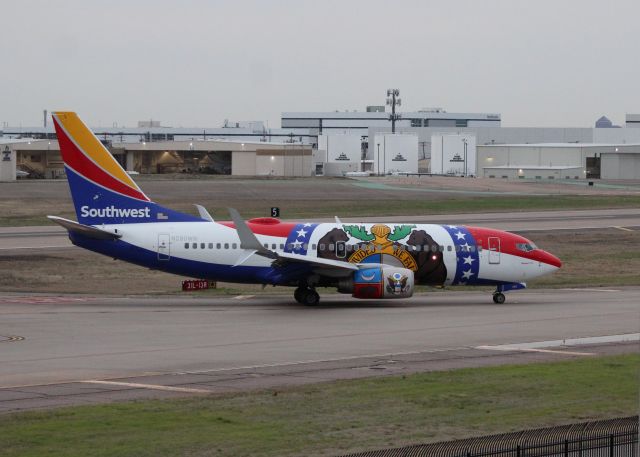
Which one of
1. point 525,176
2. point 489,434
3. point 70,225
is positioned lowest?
point 489,434

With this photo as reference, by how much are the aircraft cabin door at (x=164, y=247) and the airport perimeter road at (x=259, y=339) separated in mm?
2148

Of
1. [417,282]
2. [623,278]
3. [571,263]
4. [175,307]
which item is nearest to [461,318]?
[417,282]

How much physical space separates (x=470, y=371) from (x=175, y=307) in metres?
20.2

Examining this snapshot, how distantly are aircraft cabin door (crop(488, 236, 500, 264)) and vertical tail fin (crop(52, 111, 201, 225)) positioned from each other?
1568 centimetres

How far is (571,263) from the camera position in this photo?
71.2m

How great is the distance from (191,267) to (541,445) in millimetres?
31557

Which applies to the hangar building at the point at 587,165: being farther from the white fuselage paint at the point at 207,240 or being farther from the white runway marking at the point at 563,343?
the white runway marking at the point at 563,343

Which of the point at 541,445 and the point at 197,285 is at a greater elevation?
the point at 197,285

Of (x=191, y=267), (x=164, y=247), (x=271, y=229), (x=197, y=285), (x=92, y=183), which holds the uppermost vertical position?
(x=92, y=183)

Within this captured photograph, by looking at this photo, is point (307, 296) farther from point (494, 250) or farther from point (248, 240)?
point (494, 250)

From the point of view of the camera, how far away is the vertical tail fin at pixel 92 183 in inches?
1965

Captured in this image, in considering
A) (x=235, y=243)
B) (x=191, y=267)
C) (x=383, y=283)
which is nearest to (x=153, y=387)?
(x=383, y=283)

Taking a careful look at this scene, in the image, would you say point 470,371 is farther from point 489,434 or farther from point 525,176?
point 525,176

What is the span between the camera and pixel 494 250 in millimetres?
51625
